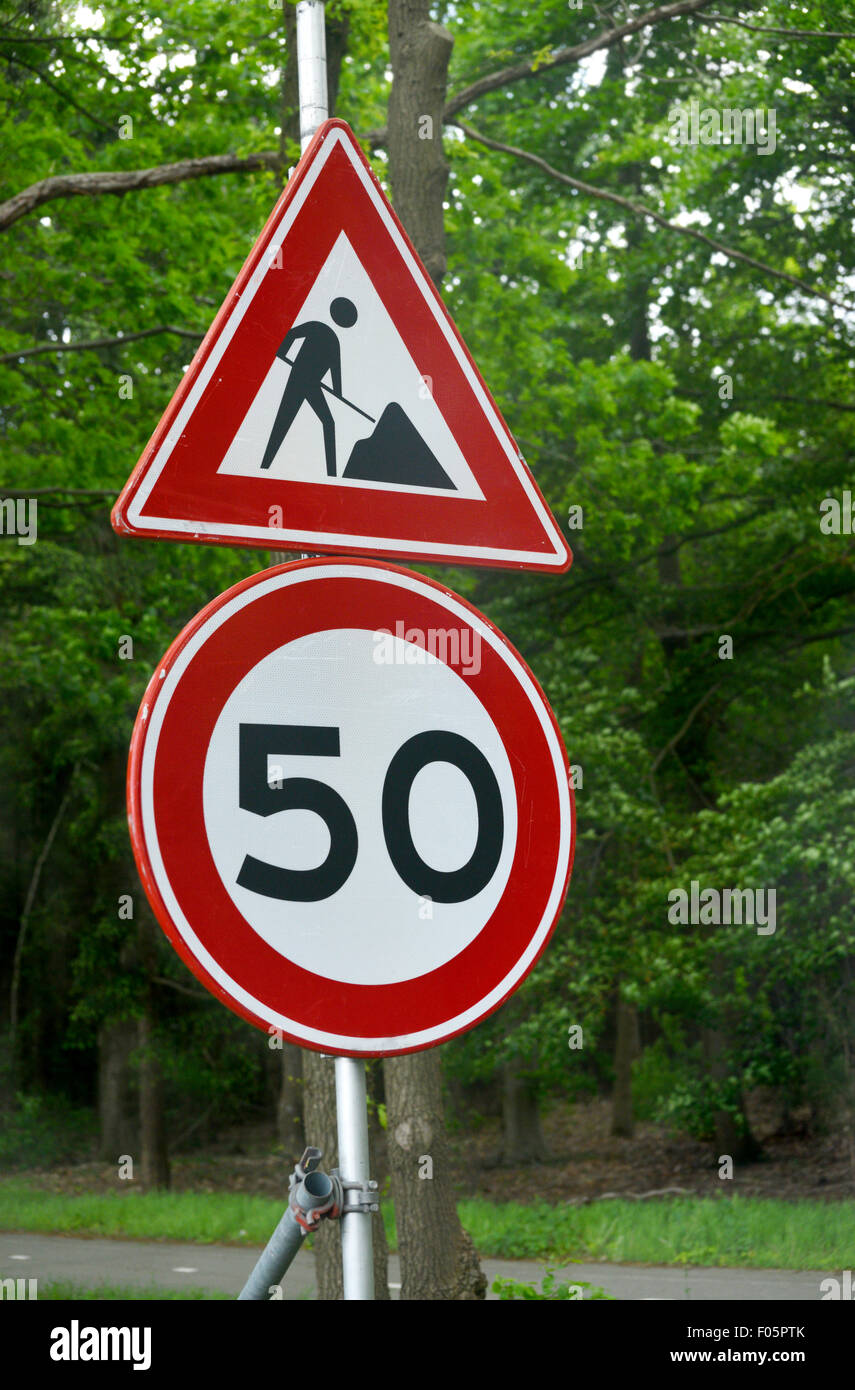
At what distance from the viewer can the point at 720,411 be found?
16.4 meters

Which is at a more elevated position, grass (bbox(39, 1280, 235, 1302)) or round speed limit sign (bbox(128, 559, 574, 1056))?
round speed limit sign (bbox(128, 559, 574, 1056))

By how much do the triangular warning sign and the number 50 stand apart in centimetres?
36

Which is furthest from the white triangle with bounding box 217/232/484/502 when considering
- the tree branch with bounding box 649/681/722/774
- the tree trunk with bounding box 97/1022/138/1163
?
the tree trunk with bounding box 97/1022/138/1163

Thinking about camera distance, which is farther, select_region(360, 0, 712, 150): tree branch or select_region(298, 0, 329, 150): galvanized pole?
select_region(360, 0, 712, 150): tree branch

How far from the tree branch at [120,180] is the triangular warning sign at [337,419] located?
5.66 meters

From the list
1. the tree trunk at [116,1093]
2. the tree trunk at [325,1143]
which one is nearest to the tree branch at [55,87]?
the tree trunk at [325,1143]

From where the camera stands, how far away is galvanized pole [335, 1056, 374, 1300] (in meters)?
1.67

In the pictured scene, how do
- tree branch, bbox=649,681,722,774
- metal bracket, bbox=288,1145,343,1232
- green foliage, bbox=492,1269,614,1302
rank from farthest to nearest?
tree branch, bbox=649,681,722,774, green foliage, bbox=492,1269,614,1302, metal bracket, bbox=288,1145,343,1232

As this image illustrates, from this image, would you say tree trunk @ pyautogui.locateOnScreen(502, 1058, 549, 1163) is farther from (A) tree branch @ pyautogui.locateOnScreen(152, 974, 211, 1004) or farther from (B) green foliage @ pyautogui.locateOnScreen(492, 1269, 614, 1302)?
(B) green foliage @ pyautogui.locateOnScreen(492, 1269, 614, 1302)

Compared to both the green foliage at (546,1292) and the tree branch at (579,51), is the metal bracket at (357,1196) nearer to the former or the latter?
the green foliage at (546,1292)

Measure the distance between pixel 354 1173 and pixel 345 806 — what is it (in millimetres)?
→ 486

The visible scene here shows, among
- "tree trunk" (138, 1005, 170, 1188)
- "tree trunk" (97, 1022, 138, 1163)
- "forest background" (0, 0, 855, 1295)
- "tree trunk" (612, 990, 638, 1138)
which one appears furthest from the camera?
"tree trunk" (97, 1022, 138, 1163)

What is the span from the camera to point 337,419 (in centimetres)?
212

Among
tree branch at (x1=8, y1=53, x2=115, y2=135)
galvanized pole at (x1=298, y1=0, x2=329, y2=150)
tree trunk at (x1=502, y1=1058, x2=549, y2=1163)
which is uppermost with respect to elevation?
tree branch at (x1=8, y1=53, x2=115, y2=135)
